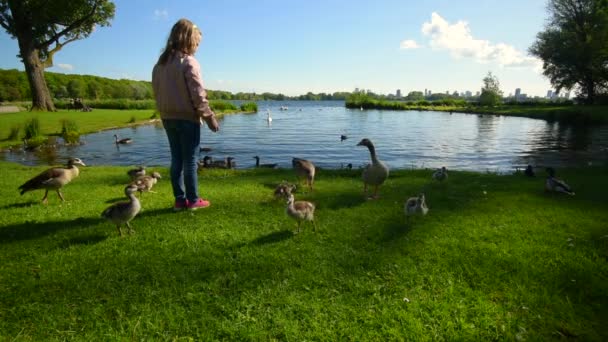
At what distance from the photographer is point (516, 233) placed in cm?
711

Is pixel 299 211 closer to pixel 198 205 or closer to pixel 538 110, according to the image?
pixel 198 205

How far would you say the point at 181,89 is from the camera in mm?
6910

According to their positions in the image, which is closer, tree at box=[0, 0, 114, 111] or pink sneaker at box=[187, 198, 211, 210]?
pink sneaker at box=[187, 198, 211, 210]

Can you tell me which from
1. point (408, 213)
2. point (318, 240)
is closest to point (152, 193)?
point (318, 240)

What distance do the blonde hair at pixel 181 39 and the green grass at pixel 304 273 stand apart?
3.47 m

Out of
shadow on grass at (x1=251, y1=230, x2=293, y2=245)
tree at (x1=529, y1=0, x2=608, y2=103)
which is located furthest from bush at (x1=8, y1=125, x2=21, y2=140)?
tree at (x1=529, y1=0, x2=608, y2=103)

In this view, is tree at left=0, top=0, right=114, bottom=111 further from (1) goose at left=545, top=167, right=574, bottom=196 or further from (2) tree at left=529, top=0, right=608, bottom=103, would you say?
(2) tree at left=529, top=0, right=608, bottom=103

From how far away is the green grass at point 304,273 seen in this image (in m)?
4.32

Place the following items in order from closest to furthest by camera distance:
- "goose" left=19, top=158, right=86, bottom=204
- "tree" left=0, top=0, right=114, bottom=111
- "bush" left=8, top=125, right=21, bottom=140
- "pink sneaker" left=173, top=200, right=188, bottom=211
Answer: "pink sneaker" left=173, top=200, right=188, bottom=211
"goose" left=19, top=158, right=86, bottom=204
"bush" left=8, top=125, right=21, bottom=140
"tree" left=0, top=0, right=114, bottom=111

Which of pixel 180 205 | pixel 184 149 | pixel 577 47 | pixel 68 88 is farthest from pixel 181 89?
pixel 68 88

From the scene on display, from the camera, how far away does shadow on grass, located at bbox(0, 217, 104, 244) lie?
21.3ft

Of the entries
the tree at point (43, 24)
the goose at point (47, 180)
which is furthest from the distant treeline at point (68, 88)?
the goose at point (47, 180)

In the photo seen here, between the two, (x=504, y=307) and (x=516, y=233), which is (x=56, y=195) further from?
(x=516, y=233)

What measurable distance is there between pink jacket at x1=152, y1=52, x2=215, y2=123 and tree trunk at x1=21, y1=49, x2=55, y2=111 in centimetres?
4931
